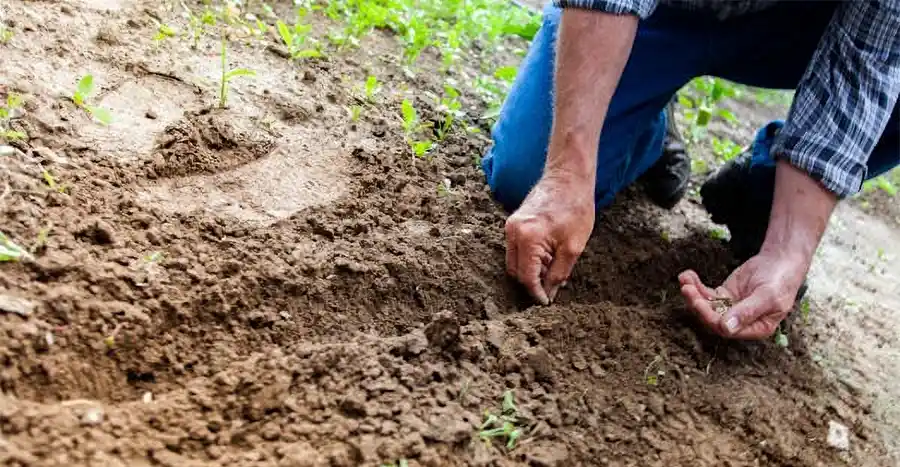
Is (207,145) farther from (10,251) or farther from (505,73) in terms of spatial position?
(505,73)

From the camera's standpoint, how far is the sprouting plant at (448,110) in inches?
92.4

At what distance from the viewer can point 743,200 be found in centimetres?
225

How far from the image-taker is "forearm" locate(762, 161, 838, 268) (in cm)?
184

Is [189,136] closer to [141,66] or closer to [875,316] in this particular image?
[141,66]

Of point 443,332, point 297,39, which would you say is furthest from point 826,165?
point 297,39

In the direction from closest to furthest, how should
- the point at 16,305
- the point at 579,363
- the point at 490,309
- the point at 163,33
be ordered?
the point at 16,305, the point at 579,363, the point at 490,309, the point at 163,33

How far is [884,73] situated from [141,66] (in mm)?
1819

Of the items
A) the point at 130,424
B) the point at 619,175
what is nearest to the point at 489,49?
the point at 619,175

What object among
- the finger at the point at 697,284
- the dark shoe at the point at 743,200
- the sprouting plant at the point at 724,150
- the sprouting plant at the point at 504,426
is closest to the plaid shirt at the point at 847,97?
the dark shoe at the point at 743,200

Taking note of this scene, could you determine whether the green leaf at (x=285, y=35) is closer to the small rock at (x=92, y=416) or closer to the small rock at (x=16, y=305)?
the small rock at (x=16, y=305)

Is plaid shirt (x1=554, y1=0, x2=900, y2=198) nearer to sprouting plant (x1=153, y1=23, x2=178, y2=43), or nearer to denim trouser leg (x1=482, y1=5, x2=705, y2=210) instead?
denim trouser leg (x1=482, y1=5, x2=705, y2=210)

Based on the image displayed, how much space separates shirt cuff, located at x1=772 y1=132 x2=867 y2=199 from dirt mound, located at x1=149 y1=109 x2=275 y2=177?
1265 millimetres

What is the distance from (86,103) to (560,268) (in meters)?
1.14

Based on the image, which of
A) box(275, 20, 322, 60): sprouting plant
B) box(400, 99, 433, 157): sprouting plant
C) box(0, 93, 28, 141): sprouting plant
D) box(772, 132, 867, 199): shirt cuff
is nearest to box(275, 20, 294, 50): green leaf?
box(275, 20, 322, 60): sprouting plant
